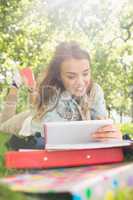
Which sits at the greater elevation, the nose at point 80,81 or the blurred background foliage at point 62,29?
the blurred background foliage at point 62,29

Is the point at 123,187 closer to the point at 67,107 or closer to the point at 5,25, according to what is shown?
the point at 67,107

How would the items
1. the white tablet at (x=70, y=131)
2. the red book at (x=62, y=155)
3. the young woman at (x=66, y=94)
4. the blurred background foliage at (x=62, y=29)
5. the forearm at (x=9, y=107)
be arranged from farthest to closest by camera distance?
1. the blurred background foliage at (x=62, y=29)
2. the forearm at (x=9, y=107)
3. the young woman at (x=66, y=94)
4. the white tablet at (x=70, y=131)
5. the red book at (x=62, y=155)

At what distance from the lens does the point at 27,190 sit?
63 centimetres

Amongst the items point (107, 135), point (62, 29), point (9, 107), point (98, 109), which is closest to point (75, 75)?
point (98, 109)

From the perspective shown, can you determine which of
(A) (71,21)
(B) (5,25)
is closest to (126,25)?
(A) (71,21)

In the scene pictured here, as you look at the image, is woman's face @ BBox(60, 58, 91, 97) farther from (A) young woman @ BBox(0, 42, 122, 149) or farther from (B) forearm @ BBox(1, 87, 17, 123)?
(B) forearm @ BBox(1, 87, 17, 123)

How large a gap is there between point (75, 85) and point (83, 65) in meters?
0.08

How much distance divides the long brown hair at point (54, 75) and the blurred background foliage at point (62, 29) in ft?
10.7

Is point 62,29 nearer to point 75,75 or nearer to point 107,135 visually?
point 75,75

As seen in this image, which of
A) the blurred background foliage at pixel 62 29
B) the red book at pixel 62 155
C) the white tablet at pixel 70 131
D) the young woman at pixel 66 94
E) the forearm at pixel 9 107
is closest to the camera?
the red book at pixel 62 155

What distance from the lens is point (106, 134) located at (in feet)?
3.89

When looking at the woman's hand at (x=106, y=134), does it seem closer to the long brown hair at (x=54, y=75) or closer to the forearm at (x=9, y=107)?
the long brown hair at (x=54, y=75)

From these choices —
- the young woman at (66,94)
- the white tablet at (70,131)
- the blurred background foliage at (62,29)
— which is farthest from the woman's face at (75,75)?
the blurred background foliage at (62,29)

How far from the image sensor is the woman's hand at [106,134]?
117cm
